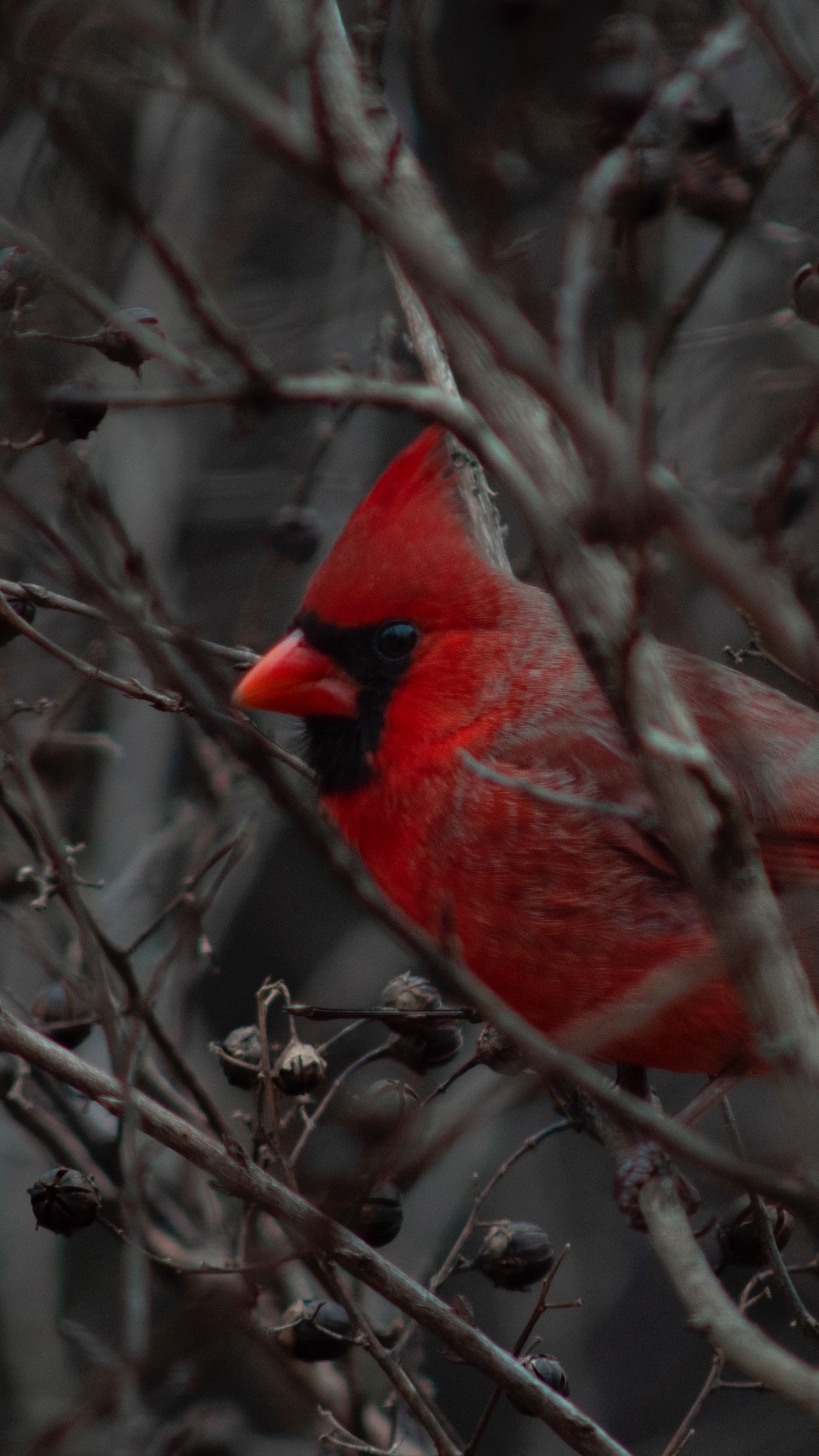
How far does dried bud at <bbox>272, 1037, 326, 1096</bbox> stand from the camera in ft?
8.81

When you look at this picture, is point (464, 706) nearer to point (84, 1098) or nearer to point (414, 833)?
point (414, 833)

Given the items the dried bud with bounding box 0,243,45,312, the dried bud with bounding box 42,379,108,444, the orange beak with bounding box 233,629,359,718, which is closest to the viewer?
the dried bud with bounding box 42,379,108,444

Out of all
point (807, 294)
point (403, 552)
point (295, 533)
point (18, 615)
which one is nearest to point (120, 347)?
point (18, 615)

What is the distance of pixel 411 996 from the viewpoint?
293 centimetres

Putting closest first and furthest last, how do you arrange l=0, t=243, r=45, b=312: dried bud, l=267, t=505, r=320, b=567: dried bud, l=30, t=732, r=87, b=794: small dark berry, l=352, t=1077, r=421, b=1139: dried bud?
l=352, t=1077, r=421, b=1139: dried bud, l=0, t=243, r=45, b=312: dried bud, l=267, t=505, r=320, b=567: dried bud, l=30, t=732, r=87, b=794: small dark berry

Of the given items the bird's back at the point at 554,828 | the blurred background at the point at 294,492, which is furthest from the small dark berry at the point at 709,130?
the bird's back at the point at 554,828

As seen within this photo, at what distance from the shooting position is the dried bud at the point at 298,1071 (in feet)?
8.81

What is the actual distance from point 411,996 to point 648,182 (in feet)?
5.09

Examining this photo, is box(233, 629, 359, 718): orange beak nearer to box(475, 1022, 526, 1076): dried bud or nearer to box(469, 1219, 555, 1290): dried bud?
box(475, 1022, 526, 1076): dried bud

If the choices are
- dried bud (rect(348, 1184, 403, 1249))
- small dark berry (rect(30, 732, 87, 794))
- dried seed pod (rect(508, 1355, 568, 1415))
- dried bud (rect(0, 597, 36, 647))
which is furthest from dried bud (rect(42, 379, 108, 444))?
dried seed pod (rect(508, 1355, 568, 1415))

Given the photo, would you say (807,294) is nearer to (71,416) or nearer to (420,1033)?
(71,416)

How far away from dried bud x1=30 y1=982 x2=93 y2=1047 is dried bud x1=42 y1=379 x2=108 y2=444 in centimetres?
102

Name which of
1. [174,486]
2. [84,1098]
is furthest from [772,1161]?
[174,486]

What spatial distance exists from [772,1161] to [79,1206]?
1193 mm
